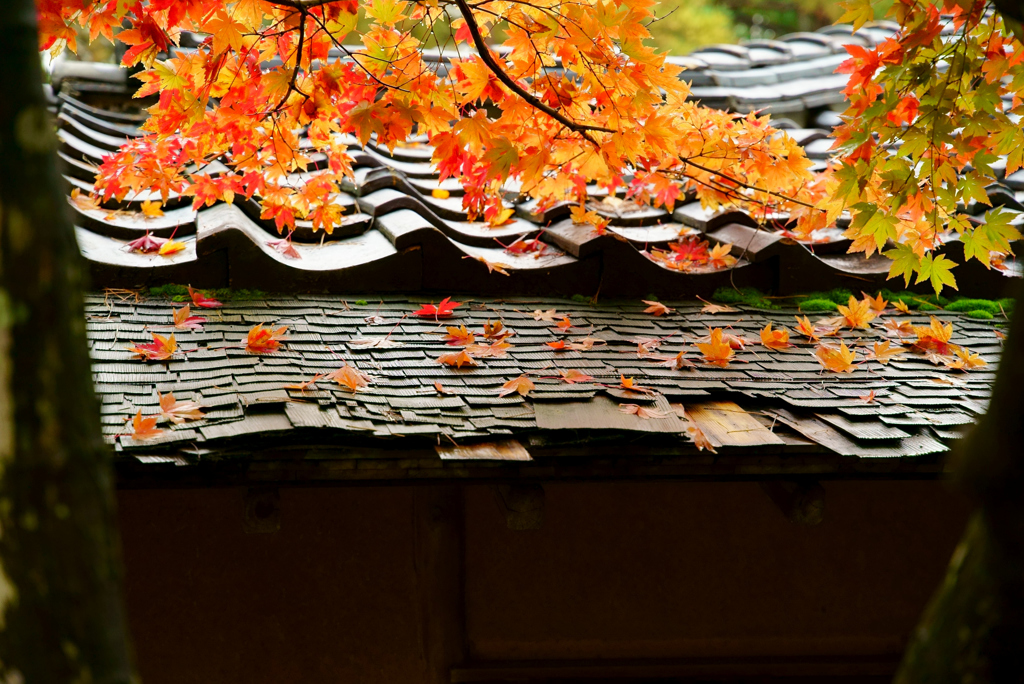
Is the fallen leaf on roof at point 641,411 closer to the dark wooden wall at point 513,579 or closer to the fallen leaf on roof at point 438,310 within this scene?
the dark wooden wall at point 513,579

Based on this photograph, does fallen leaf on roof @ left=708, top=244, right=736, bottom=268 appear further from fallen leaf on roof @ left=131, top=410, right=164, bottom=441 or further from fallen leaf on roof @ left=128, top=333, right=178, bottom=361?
fallen leaf on roof @ left=131, top=410, right=164, bottom=441

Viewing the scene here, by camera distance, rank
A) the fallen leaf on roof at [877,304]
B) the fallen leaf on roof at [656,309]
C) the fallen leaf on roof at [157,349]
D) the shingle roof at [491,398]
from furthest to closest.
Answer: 1. the fallen leaf on roof at [877,304]
2. the fallen leaf on roof at [656,309]
3. the fallen leaf on roof at [157,349]
4. the shingle roof at [491,398]

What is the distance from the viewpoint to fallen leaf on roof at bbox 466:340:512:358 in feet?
9.05

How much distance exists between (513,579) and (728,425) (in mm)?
1328

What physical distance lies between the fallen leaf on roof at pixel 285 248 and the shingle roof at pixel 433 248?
26 mm

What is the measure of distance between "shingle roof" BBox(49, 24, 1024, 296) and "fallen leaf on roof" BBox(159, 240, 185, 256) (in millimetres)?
31

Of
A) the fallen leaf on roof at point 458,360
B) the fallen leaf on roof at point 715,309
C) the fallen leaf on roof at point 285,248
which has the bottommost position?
the fallen leaf on roof at point 458,360

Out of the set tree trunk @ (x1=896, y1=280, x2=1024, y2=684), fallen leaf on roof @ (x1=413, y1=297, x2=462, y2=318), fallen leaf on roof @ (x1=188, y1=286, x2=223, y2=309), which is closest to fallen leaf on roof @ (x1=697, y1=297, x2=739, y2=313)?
fallen leaf on roof @ (x1=413, y1=297, x2=462, y2=318)

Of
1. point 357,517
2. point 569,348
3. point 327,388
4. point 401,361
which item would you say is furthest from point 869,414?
point 357,517

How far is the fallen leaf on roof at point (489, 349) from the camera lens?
2.76m

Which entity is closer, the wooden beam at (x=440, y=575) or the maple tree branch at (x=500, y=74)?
the maple tree branch at (x=500, y=74)

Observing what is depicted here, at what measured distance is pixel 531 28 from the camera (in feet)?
9.82

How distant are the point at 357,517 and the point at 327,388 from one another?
94 cm

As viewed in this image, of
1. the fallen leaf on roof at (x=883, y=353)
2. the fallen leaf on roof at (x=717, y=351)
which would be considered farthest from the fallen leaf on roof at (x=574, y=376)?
the fallen leaf on roof at (x=883, y=353)
